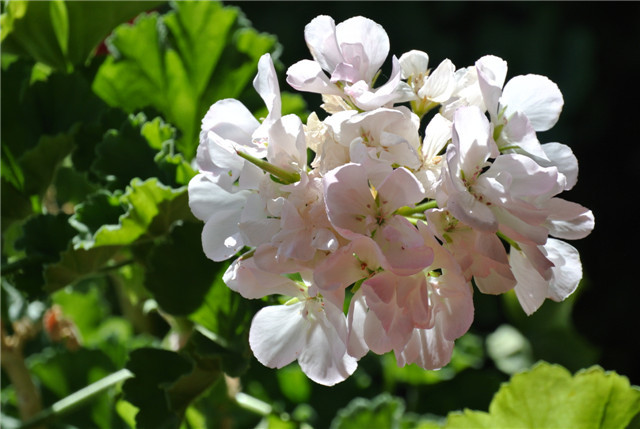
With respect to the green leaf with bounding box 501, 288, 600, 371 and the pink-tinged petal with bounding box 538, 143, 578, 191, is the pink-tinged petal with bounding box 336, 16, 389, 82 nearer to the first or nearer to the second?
the pink-tinged petal with bounding box 538, 143, 578, 191

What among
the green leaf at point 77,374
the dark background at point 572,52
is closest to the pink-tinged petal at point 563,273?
the green leaf at point 77,374

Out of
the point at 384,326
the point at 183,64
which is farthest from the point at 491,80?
the point at 183,64

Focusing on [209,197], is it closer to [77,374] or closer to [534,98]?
[534,98]

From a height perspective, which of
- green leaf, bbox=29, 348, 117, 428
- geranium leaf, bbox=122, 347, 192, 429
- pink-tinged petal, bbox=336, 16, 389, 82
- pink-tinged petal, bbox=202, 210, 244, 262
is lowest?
green leaf, bbox=29, 348, 117, 428

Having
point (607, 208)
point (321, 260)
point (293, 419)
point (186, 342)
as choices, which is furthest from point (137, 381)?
point (607, 208)

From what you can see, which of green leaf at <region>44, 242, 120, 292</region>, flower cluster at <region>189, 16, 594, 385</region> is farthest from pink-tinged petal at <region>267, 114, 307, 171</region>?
green leaf at <region>44, 242, 120, 292</region>

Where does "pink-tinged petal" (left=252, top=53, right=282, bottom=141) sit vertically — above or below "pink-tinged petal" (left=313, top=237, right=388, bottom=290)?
above

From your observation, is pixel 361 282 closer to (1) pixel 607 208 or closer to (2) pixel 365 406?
(2) pixel 365 406
